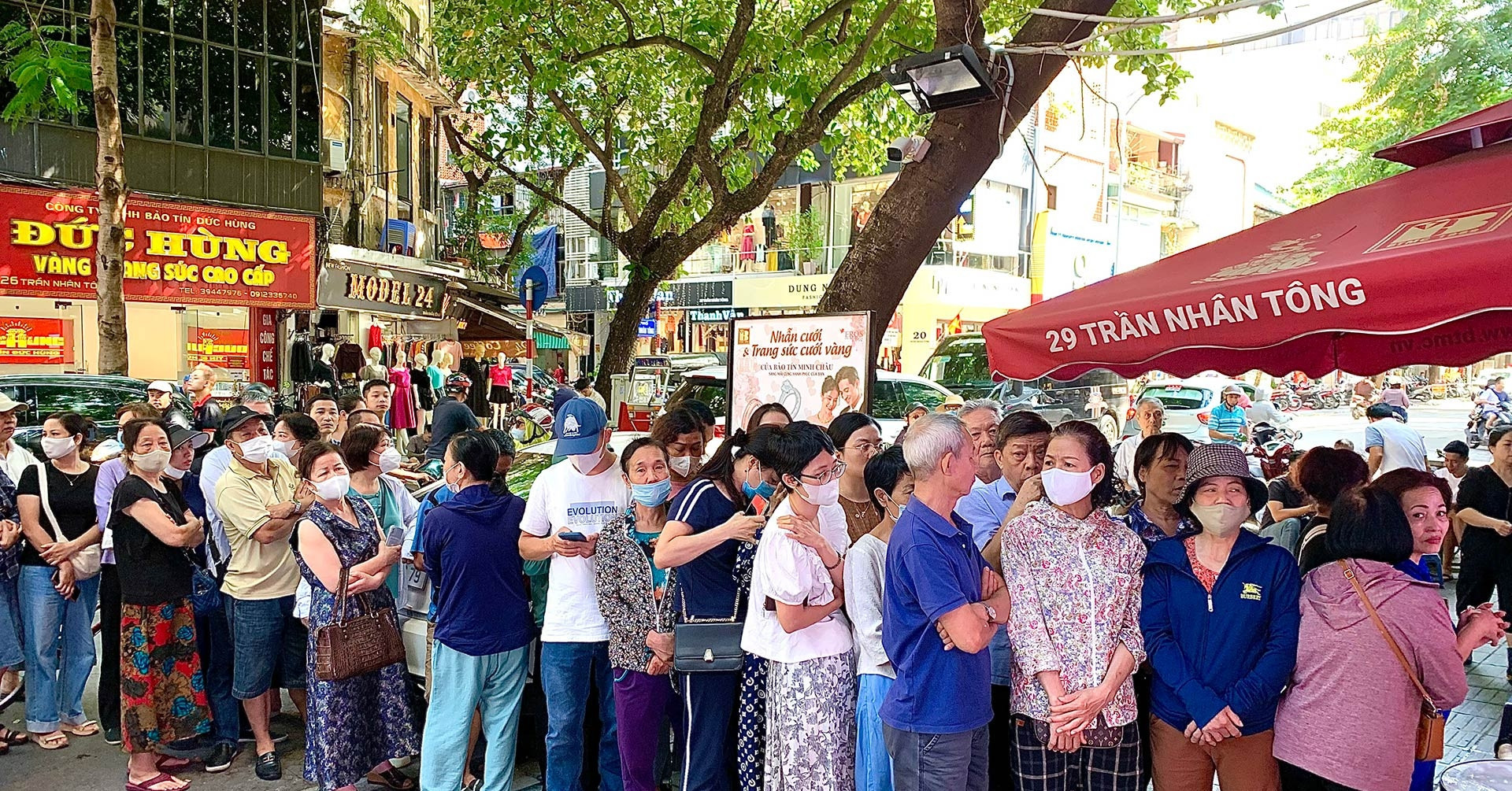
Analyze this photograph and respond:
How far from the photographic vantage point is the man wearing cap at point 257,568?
17.0 ft

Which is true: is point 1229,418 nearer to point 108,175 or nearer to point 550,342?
point 108,175

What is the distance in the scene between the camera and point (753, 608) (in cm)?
396

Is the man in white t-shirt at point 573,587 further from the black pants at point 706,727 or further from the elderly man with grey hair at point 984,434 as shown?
the elderly man with grey hair at point 984,434

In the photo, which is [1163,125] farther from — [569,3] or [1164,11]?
[569,3]

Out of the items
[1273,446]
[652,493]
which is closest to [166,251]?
[652,493]

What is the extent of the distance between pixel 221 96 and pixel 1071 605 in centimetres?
1638

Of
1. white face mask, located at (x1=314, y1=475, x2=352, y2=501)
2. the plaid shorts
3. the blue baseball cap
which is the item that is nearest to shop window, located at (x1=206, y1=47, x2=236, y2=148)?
white face mask, located at (x1=314, y1=475, x2=352, y2=501)

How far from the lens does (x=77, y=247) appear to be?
14234 mm

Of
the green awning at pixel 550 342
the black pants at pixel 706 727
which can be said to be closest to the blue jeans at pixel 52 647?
the black pants at pixel 706 727

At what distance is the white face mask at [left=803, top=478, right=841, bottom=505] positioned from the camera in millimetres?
3793

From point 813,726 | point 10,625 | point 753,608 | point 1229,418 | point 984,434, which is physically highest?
point 984,434

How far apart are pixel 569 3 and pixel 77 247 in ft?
27.0

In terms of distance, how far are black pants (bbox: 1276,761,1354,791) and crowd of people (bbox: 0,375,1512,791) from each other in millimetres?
20

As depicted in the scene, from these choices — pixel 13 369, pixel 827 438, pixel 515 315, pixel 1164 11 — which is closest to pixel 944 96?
pixel 827 438
